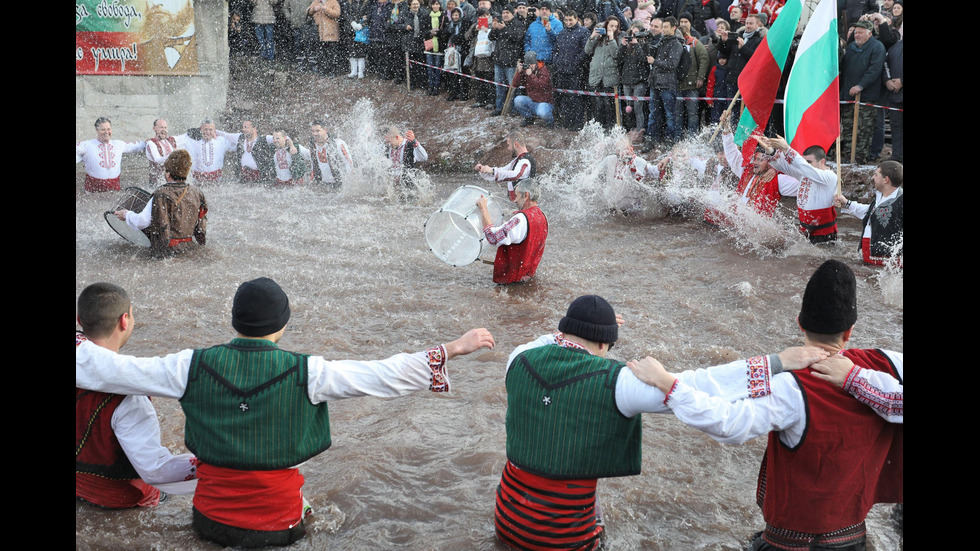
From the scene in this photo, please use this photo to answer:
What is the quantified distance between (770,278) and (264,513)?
19.8ft

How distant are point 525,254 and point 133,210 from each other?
169 inches

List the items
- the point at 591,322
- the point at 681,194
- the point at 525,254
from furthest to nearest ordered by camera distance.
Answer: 1. the point at 681,194
2. the point at 525,254
3. the point at 591,322

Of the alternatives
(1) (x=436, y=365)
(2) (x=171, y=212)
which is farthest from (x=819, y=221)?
(2) (x=171, y=212)

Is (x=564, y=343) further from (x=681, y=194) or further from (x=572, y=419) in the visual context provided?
(x=681, y=194)

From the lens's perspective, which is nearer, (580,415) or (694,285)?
(580,415)

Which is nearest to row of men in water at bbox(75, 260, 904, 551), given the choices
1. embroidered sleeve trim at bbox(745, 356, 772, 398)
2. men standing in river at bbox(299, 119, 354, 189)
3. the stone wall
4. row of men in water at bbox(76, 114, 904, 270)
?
embroidered sleeve trim at bbox(745, 356, 772, 398)

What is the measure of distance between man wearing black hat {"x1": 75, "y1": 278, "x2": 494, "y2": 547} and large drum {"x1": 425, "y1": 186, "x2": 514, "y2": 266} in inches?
152

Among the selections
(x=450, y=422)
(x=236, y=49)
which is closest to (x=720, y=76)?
(x=450, y=422)

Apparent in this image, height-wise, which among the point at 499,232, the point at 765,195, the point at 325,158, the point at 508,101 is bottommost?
the point at 499,232

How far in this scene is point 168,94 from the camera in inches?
635

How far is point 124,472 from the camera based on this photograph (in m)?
3.19

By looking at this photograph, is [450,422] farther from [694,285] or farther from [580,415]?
[694,285]

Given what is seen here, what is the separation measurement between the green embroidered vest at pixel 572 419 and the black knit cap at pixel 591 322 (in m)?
0.10

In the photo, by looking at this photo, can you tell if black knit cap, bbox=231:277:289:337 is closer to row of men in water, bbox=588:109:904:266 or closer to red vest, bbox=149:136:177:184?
row of men in water, bbox=588:109:904:266
